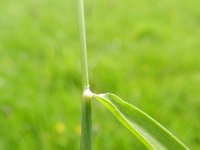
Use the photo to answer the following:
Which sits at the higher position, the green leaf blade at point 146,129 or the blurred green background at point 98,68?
the green leaf blade at point 146,129

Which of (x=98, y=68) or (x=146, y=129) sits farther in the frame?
(x=98, y=68)

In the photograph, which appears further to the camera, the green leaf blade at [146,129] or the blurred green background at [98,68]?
the blurred green background at [98,68]

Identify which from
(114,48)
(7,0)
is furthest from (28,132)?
(7,0)

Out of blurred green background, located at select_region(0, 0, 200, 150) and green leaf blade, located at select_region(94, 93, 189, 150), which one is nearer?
green leaf blade, located at select_region(94, 93, 189, 150)

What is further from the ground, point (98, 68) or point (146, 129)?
point (146, 129)

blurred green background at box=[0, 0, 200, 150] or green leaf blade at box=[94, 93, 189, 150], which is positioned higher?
green leaf blade at box=[94, 93, 189, 150]
